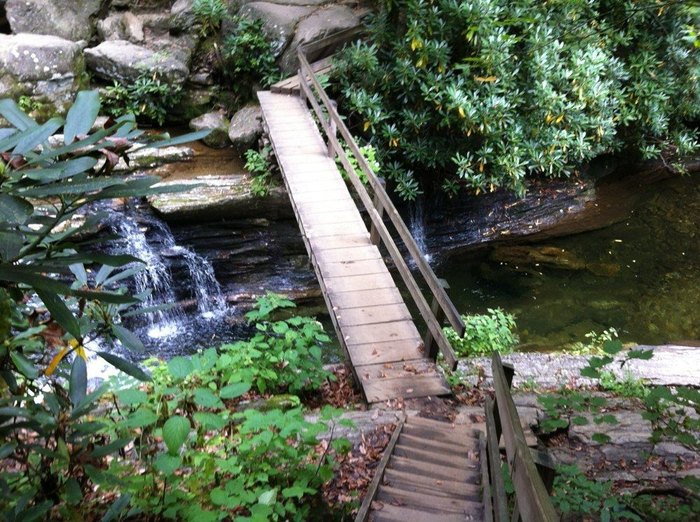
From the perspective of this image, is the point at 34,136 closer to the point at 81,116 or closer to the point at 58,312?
the point at 81,116

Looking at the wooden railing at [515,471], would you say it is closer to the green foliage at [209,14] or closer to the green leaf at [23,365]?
the green leaf at [23,365]

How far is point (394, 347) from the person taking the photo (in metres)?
5.52

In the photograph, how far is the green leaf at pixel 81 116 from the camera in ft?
6.08

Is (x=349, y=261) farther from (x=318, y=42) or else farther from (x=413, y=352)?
(x=318, y=42)

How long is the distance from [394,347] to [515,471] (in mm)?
2971

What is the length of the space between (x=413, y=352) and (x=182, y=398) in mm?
2568

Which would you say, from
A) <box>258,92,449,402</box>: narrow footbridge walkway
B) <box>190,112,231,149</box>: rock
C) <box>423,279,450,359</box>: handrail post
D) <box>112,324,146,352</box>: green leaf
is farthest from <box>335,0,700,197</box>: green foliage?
<box>112,324,146,352</box>: green leaf

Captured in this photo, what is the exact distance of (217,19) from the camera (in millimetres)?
11438

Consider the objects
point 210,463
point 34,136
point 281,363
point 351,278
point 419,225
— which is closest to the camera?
point 34,136

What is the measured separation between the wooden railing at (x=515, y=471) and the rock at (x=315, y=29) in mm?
8986

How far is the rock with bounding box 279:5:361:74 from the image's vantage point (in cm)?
1117

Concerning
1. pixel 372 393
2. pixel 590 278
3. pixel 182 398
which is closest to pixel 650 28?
pixel 590 278

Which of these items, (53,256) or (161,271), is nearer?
(53,256)

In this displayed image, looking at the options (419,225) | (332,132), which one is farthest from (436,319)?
(419,225)
